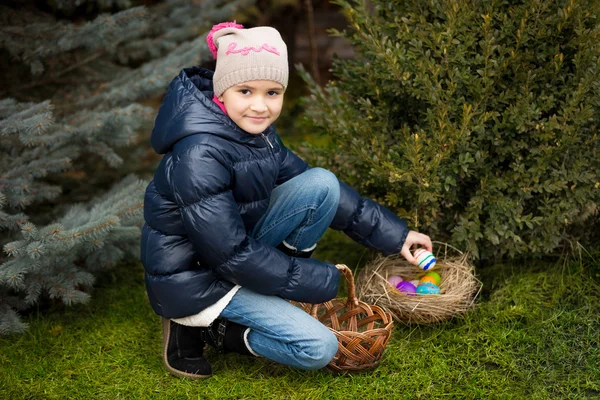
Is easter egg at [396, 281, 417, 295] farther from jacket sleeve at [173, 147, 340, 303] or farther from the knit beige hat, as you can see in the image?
the knit beige hat

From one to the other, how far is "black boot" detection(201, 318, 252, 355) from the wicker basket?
345 mm

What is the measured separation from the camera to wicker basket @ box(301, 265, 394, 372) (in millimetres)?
2672

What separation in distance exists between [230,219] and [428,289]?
1.10 meters

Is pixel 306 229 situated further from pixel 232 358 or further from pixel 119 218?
pixel 119 218

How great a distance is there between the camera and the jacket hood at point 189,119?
98.3 inches

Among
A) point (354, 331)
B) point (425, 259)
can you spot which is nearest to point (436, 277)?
point (425, 259)

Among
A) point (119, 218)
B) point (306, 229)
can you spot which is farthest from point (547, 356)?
point (119, 218)

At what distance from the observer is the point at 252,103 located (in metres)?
2.50

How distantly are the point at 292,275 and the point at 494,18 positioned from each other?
1.47 metres

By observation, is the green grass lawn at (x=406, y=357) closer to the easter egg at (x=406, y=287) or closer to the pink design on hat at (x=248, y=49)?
the easter egg at (x=406, y=287)

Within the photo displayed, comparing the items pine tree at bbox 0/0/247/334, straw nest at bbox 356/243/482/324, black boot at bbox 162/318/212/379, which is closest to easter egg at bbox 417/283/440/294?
straw nest at bbox 356/243/482/324

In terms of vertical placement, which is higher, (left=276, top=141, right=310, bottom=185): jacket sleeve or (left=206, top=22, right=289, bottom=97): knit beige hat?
(left=206, top=22, right=289, bottom=97): knit beige hat

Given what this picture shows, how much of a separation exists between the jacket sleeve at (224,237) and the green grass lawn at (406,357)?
19.4 inches

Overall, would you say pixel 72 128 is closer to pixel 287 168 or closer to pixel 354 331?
pixel 287 168
